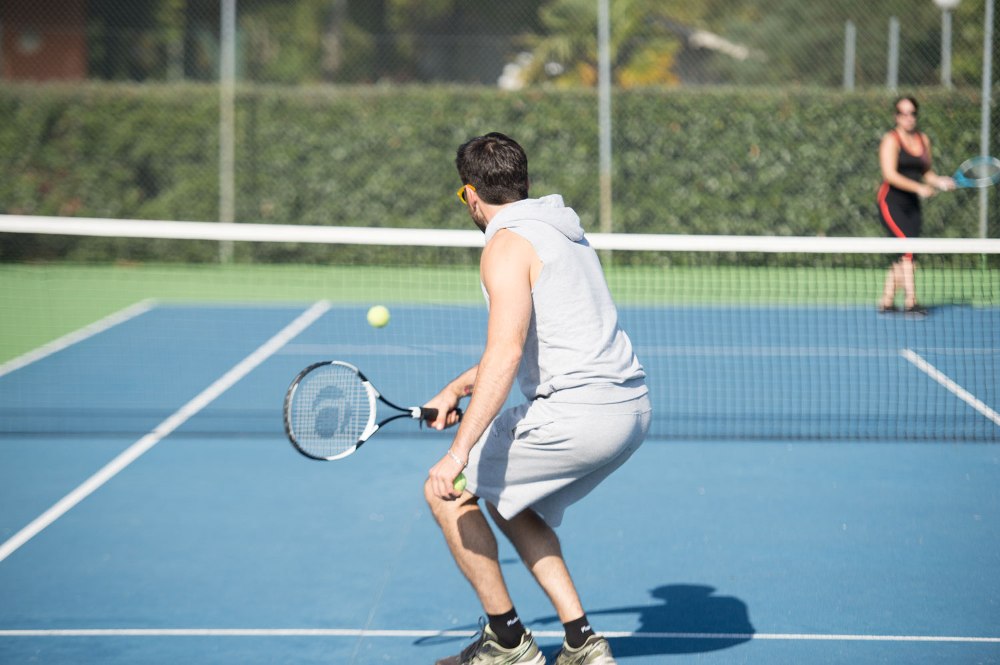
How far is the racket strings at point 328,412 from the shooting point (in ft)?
13.8

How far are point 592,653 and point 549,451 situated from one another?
68 centimetres

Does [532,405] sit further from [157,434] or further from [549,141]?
[549,141]

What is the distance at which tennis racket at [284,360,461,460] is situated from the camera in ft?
13.6

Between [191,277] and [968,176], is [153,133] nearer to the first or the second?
[191,277]

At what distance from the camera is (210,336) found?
11.1 metres

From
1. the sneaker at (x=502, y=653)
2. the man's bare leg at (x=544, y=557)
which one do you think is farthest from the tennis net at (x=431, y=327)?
the sneaker at (x=502, y=653)

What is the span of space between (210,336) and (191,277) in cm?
423

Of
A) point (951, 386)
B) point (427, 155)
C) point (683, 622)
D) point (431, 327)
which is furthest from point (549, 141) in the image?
point (683, 622)

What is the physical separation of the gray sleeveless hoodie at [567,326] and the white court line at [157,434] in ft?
9.71

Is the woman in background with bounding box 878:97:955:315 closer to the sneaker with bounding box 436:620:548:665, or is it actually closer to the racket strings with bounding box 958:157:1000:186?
the racket strings with bounding box 958:157:1000:186

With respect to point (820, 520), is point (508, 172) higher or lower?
higher

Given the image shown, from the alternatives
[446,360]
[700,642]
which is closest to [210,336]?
[446,360]

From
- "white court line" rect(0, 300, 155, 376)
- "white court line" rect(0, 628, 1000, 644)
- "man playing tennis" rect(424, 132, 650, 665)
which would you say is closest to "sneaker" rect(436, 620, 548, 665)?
"man playing tennis" rect(424, 132, 650, 665)

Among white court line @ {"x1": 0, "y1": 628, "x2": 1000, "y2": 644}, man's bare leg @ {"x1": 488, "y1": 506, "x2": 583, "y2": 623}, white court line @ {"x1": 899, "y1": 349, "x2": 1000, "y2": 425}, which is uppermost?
white court line @ {"x1": 899, "y1": 349, "x2": 1000, "y2": 425}
